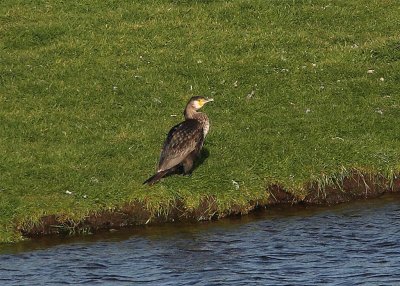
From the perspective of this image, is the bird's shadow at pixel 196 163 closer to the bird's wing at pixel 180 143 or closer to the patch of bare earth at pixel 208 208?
the bird's wing at pixel 180 143

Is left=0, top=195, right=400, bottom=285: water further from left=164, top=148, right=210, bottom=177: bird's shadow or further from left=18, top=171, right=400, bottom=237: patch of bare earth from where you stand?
left=164, top=148, right=210, bottom=177: bird's shadow

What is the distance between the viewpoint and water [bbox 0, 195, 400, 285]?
46.6ft

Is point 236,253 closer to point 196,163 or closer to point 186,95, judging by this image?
point 196,163

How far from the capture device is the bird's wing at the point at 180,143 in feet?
55.9

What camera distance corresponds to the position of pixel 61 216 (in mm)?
16109

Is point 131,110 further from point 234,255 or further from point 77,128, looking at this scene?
point 234,255

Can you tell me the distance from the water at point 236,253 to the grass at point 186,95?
0.60 m

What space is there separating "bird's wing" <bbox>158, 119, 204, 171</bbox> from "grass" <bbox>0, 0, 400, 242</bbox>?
1.24ft

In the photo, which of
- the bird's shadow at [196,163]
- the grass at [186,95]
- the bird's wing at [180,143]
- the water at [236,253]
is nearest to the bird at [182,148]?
the bird's wing at [180,143]

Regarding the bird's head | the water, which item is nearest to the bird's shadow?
the bird's head

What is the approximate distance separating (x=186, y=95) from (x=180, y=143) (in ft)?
12.8

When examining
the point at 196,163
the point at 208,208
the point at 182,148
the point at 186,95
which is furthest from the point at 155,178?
the point at 186,95

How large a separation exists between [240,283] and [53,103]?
25.0ft

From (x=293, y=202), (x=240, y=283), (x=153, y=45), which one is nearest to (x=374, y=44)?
(x=153, y=45)
